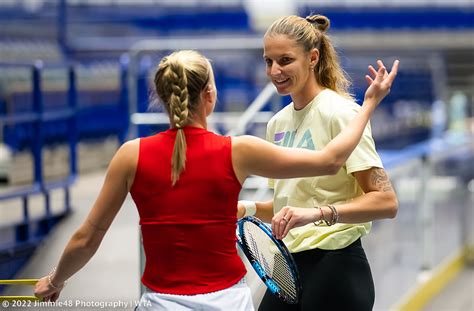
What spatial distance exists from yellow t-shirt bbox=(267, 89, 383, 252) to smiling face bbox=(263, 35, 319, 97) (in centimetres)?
11

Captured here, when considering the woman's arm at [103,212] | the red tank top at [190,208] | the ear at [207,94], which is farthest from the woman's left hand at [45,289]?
the ear at [207,94]

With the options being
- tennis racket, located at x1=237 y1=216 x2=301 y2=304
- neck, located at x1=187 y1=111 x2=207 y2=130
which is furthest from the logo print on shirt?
neck, located at x1=187 y1=111 x2=207 y2=130

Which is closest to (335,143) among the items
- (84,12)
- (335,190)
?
(335,190)

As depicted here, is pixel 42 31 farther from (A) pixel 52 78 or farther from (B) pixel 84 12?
(B) pixel 84 12

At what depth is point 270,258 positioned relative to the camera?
2922mm

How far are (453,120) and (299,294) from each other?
461 inches

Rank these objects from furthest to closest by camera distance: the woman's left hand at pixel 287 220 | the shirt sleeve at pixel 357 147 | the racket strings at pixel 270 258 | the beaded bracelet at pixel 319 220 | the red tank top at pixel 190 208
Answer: the racket strings at pixel 270 258 → the shirt sleeve at pixel 357 147 → the beaded bracelet at pixel 319 220 → the woman's left hand at pixel 287 220 → the red tank top at pixel 190 208

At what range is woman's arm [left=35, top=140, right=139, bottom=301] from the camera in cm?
234

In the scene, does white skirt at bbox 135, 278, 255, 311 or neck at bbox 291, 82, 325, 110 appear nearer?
white skirt at bbox 135, 278, 255, 311

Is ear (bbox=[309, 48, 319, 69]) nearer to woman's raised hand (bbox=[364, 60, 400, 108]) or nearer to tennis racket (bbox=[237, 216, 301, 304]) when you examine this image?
woman's raised hand (bbox=[364, 60, 400, 108])

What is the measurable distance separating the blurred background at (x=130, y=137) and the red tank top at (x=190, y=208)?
25cm

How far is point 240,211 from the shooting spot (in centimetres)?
292

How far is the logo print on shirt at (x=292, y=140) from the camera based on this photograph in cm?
281

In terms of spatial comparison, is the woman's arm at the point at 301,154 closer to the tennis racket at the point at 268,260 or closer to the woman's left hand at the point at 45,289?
the tennis racket at the point at 268,260
